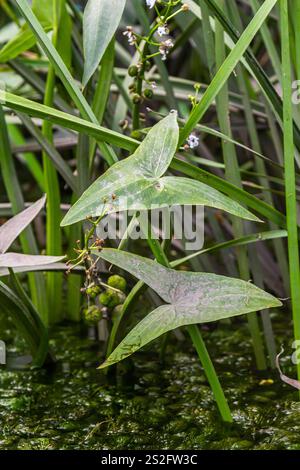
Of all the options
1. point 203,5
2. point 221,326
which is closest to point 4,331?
point 221,326

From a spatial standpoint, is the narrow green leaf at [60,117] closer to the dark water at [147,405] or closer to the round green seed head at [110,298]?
the round green seed head at [110,298]

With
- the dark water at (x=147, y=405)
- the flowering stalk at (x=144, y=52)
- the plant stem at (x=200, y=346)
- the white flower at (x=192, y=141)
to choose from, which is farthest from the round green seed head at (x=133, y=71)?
the dark water at (x=147, y=405)

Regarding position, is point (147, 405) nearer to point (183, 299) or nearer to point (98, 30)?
point (183, 299)

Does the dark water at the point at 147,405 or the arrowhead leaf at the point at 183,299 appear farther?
the dark water at the point at 147,405

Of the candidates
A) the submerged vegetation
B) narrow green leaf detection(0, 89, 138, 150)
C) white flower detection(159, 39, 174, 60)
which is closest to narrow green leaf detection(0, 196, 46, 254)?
the submerged vegetation

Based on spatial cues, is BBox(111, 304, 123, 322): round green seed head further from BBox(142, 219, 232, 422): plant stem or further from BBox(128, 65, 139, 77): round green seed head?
BBox(128, 65, 139, 77): round green seed head
